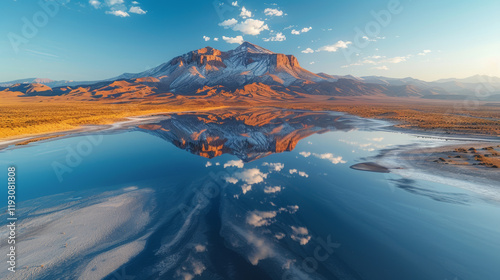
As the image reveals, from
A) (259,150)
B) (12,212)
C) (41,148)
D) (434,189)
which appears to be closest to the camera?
(12,212)

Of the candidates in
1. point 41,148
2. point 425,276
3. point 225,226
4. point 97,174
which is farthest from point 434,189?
point 41,148

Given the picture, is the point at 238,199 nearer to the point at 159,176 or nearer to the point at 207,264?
the point at 207,264

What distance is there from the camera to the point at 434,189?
13227 millimetres

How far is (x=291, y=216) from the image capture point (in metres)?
10.3

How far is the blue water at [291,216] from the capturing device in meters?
7.30

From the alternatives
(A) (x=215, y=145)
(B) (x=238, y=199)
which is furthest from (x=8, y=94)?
(B) (x=238, y=199)

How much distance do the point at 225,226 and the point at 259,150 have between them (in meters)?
14.2

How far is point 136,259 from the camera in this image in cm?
748

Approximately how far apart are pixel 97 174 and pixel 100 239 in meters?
8.98

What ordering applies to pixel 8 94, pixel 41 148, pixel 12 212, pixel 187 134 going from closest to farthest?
pixel 12 212, pixel 41 148, pixel 187 134, pixel 8 94

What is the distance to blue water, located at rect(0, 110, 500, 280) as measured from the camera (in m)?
7.30

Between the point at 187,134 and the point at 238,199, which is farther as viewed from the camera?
the point at 187,134

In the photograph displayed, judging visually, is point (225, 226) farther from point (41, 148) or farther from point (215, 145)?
point (41, 148)

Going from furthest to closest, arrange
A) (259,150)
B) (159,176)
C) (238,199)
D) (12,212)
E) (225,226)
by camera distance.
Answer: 1. (259,150)
2. (159,176)
3. (238,199)
4. (12,212)
5. (225,226)
